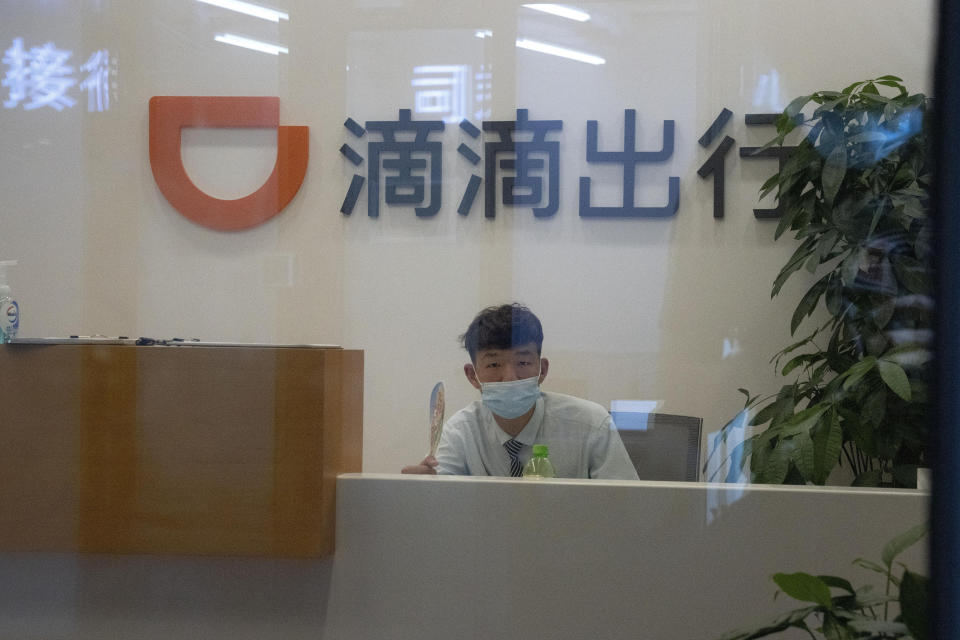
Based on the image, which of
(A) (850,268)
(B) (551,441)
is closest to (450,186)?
(B) (551,441)

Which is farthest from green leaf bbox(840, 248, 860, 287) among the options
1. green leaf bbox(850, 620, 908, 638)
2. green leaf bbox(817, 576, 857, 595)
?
green leaf bbox(850, 620, 908, 638)

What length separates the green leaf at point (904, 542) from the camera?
1.03 metres

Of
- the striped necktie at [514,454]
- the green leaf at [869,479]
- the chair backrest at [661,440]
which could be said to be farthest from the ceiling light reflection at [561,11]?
the green leaf at [869,479]

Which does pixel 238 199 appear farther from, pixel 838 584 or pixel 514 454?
pixel 838 584

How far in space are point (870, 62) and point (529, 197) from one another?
3.12 feet

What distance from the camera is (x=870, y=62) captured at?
2.26 meters

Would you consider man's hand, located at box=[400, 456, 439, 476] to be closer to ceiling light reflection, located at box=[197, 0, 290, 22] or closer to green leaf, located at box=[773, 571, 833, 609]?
green leaf, located at box=[773, 571, 833, 609]

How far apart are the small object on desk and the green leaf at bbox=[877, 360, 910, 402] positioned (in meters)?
0.90

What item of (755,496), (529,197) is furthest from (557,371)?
(755,496)

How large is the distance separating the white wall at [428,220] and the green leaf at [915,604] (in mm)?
1282

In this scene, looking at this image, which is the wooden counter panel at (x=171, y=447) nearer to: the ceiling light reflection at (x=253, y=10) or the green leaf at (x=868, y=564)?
the green leaf at (x=868, y=564)

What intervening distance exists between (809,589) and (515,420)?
1.00 metres

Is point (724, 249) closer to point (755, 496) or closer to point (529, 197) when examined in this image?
point (529, 197)

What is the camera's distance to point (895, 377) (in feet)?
5.20
